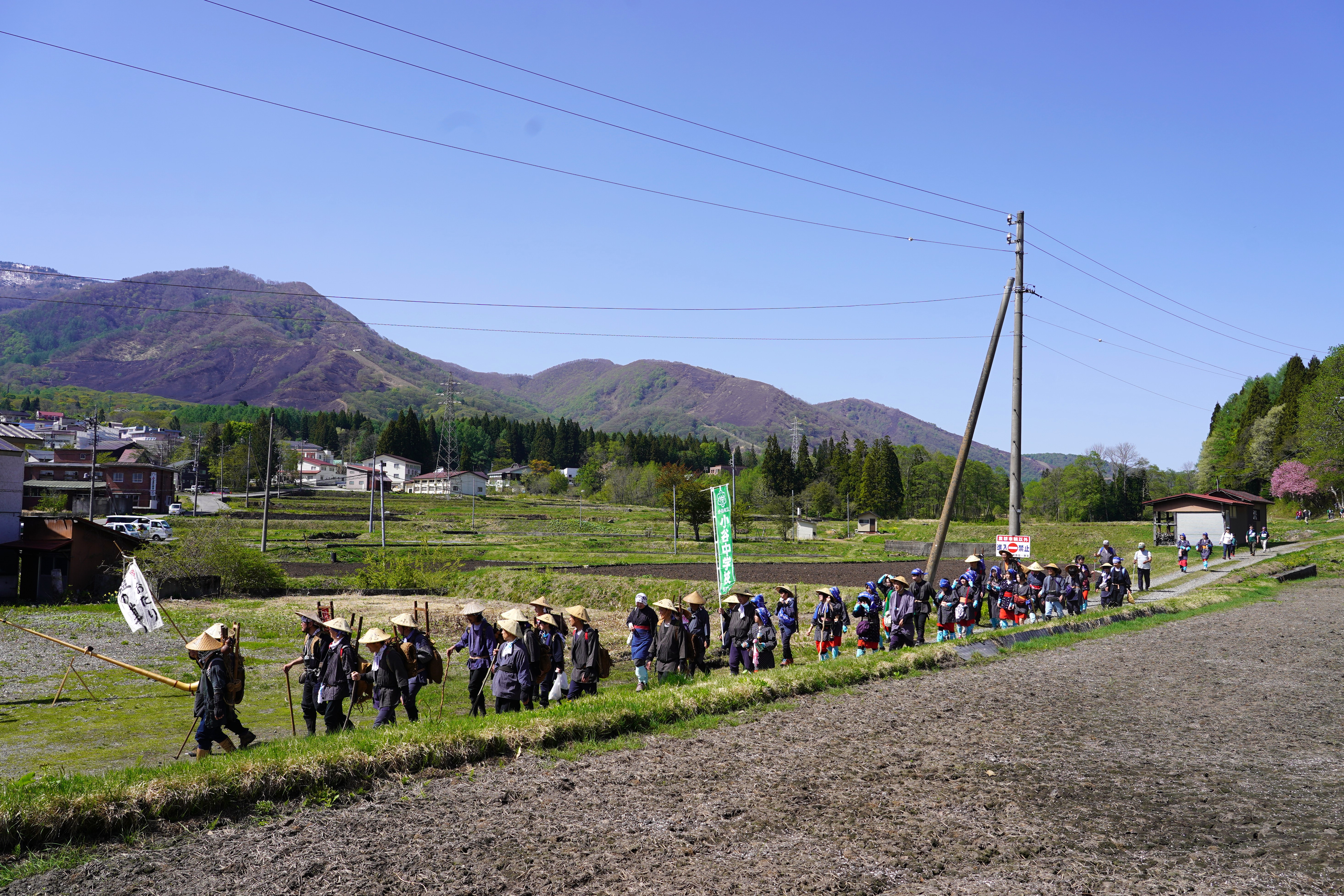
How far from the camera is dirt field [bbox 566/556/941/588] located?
129 feet

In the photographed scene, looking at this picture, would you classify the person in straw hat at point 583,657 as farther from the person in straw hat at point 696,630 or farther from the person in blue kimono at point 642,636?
the person in straw hat at point 696,630

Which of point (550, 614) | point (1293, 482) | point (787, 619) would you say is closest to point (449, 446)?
point (1293, 482)

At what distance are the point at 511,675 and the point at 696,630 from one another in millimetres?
5119

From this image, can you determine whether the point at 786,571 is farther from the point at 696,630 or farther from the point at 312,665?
the point at 312,665

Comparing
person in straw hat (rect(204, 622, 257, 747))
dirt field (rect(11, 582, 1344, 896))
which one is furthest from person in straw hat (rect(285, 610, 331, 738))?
dirt field (rect(11, 582, 1344, 896))

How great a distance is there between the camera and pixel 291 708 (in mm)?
11633

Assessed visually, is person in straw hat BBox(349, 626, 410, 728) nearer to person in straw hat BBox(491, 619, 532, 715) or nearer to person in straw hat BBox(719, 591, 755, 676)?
person in straw hat BBox(491, 619, 532, 715)

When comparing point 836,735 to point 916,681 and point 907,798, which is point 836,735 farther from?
point 916,681

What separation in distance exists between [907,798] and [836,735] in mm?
2683

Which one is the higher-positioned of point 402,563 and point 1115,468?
point 1115,468

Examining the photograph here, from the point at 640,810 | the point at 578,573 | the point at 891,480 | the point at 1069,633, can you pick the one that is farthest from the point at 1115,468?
the point at 640,810

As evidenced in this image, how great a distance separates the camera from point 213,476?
127 meters

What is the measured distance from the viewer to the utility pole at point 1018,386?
77.2 ft

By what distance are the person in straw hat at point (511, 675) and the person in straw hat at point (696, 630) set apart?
4.48 m
